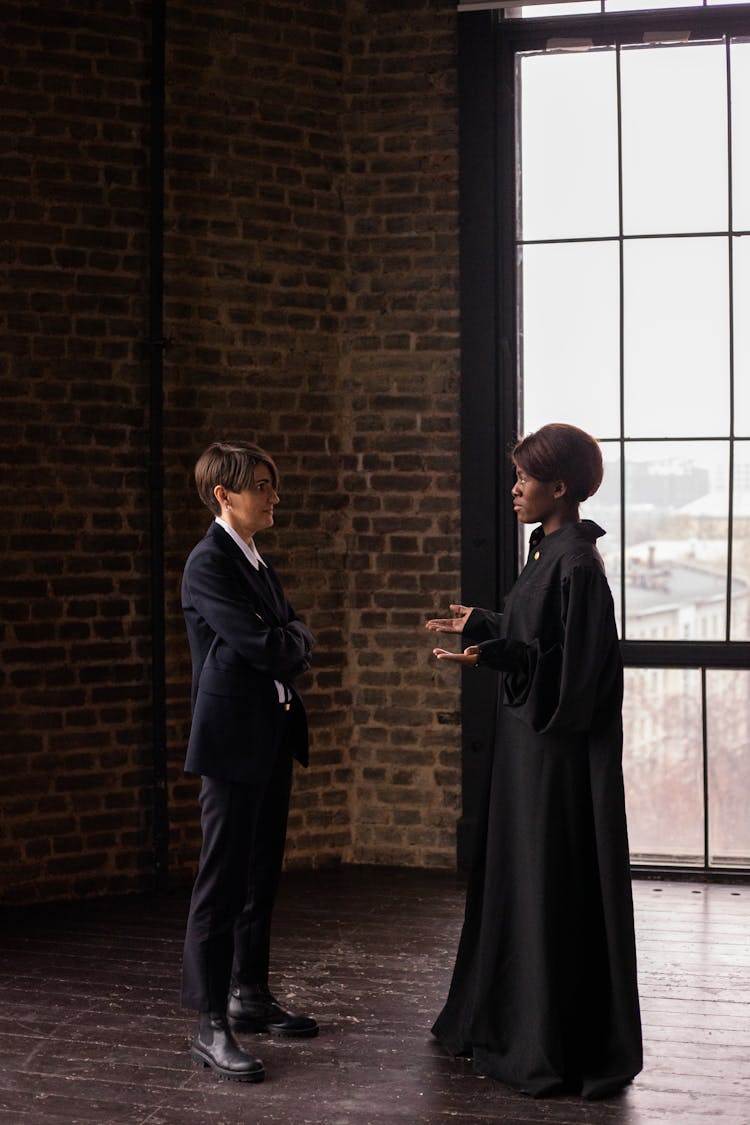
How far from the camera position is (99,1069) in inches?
139

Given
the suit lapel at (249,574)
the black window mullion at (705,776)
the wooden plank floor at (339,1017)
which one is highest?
the suit lapel at (249,574)

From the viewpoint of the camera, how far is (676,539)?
5.64 m

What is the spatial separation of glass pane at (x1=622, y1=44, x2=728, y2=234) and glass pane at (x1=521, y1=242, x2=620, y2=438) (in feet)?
0.93

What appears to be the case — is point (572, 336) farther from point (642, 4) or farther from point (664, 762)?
point (664, 762)

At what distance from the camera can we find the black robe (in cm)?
334

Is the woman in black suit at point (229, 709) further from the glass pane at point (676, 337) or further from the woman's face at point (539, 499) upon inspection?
the glass pane at point (676, 337)

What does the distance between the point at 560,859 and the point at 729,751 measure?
239 centimetres

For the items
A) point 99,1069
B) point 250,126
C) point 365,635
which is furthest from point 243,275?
point 99,1069

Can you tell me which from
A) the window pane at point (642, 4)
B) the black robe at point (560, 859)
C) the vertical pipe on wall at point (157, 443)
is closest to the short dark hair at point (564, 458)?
the black robe at point (560, 859)

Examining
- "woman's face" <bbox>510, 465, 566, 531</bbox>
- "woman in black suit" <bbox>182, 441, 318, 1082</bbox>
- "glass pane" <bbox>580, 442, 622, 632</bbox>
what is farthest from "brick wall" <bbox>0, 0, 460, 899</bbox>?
"woman's face" <bbox>510, 465, 566, 531</bbox>

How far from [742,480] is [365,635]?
5.75 ft

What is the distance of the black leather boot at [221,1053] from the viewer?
342 centimetres

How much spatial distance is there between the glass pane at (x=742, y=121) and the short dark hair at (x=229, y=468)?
9.70ft

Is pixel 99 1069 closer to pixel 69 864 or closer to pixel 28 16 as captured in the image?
pixel 69 864
